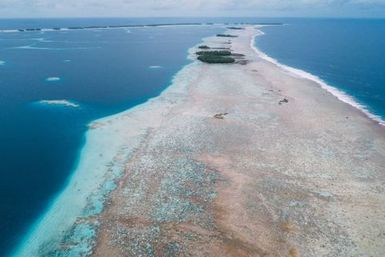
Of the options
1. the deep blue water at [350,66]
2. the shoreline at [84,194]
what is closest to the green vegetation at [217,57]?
the deep blue water at [350,66]

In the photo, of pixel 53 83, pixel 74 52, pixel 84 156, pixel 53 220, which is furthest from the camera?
pixel 74 52

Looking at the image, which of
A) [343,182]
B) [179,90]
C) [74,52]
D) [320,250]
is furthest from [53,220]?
[74,52]

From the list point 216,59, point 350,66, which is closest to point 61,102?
point 216,59

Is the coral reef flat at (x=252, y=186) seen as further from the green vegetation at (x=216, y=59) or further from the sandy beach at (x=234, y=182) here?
the green vegetation at (x=216, y=59)

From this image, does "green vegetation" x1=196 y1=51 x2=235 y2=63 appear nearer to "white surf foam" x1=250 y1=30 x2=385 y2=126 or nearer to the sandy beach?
"white surf foam" x1=250 y1=30 x2=385 y2=126

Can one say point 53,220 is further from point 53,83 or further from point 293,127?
point 53,83

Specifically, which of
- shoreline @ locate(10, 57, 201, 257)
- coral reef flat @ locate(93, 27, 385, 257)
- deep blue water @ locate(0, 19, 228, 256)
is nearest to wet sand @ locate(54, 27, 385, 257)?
coral reef flat @ locate(93, 27, 385, 257)
